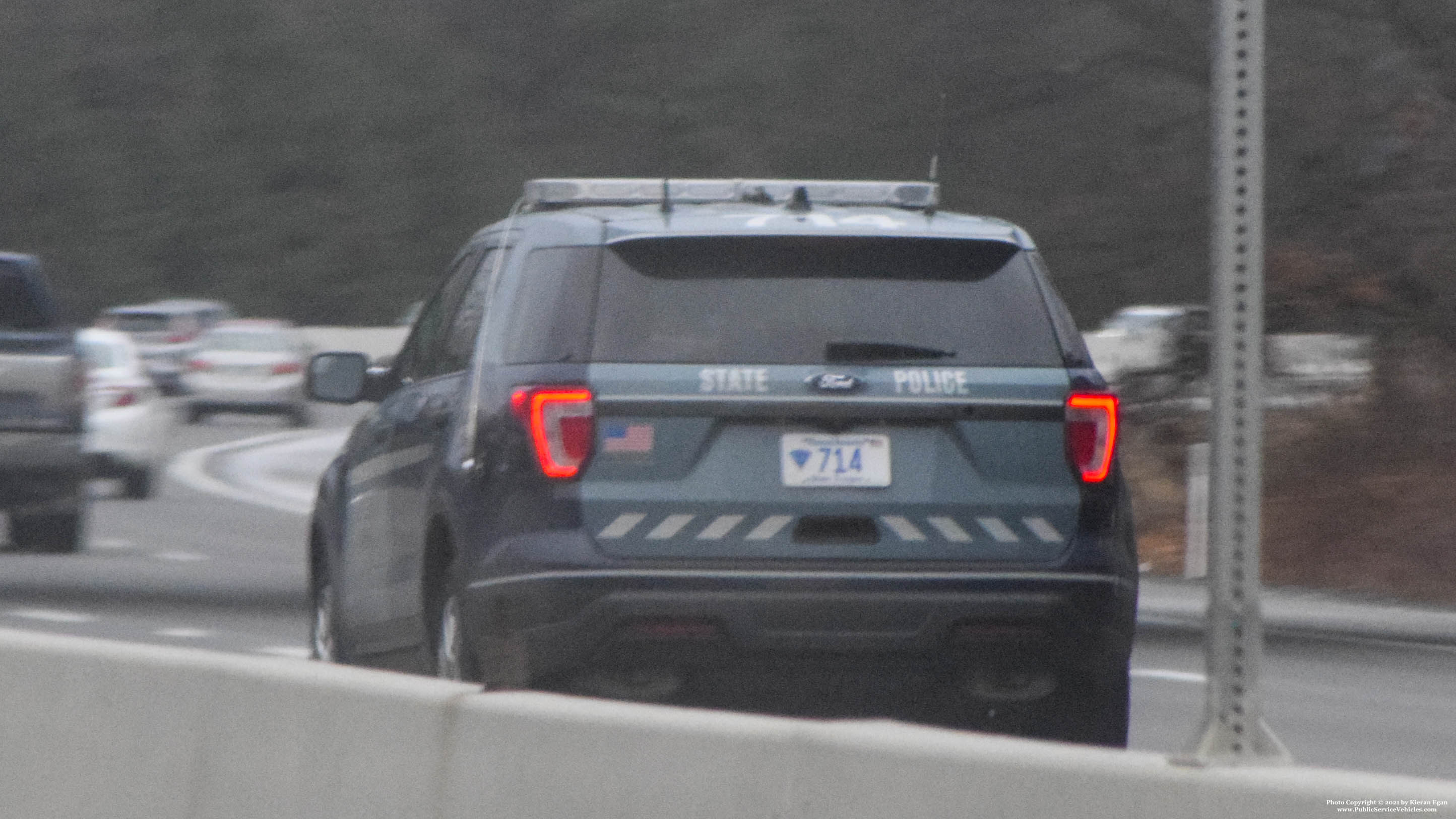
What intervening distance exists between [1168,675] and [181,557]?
906 centimetres

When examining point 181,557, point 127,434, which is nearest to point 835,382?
point 181,557

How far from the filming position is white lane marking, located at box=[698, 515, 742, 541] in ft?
24.1

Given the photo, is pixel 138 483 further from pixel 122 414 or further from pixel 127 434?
pixel 122 414

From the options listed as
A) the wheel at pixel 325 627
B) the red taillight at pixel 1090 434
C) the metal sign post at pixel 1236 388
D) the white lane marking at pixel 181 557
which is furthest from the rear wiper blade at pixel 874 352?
the white lane marking at pixel 181 557

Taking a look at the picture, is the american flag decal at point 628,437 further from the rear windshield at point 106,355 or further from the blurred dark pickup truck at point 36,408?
the rear windshield at point 106,355

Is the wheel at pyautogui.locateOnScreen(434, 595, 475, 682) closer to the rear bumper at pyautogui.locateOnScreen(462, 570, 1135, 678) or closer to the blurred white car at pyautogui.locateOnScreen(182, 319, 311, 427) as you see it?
the rear bumper at pyautogui.locateOnScreen(462, 570, 1135, 678)

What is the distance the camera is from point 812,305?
7555 mm

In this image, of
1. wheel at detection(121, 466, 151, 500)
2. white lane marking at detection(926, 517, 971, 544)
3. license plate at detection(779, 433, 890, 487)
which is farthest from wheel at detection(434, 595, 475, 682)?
wheel at detection(121, 466, 151, 500)

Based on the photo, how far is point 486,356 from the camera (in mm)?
7848

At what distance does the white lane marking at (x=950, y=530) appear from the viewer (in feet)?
24.3

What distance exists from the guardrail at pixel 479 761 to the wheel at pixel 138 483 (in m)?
18.2

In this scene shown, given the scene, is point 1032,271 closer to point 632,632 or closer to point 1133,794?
point 632,632

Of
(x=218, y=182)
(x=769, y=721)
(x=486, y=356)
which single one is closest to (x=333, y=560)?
(x=486, y=356)

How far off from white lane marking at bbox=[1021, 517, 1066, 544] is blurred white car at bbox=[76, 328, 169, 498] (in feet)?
53.5
